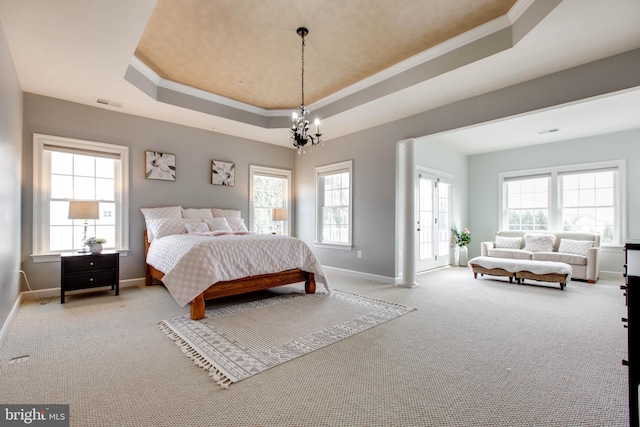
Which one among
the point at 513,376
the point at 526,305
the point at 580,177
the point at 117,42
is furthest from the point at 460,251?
the point at 117,42

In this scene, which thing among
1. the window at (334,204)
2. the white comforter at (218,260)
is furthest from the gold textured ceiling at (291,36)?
the white comforter at (218,260)

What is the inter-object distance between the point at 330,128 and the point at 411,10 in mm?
2738

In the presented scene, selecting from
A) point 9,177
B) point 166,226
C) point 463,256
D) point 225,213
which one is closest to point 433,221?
point 463,256

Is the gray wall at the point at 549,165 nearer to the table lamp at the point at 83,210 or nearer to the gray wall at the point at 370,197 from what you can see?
the gray wall at the point at 370,197

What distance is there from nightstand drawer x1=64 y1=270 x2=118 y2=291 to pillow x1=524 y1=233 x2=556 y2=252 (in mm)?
7343

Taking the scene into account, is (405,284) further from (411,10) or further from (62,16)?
(62,16)

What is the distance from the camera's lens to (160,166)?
5.00m

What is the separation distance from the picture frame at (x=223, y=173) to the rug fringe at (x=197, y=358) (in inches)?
127

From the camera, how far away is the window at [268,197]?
625cm

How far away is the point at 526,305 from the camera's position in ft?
12.3

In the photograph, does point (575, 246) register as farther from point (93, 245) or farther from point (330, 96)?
point (93, 245)

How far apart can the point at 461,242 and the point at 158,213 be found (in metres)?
6.31

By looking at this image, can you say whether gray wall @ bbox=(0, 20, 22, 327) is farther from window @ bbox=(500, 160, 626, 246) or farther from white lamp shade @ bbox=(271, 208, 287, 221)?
window @ bbox=(500, 160, 626, 246)

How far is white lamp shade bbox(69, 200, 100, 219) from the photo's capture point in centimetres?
385
